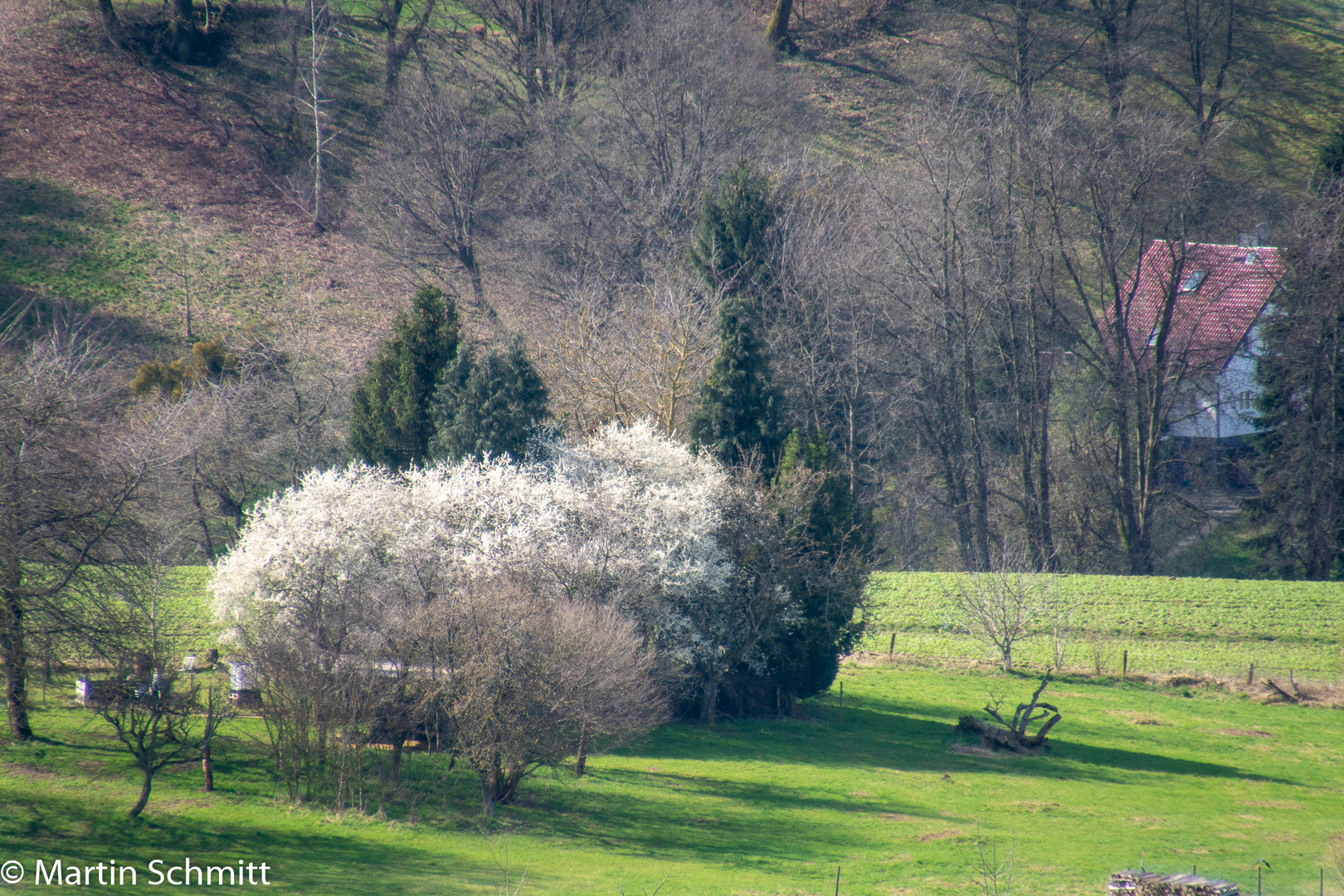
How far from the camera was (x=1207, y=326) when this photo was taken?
57.9m

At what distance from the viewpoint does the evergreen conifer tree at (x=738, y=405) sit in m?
35.3

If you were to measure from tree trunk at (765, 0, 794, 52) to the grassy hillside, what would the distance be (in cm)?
6760

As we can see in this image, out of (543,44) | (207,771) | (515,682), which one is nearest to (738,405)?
(515,682)

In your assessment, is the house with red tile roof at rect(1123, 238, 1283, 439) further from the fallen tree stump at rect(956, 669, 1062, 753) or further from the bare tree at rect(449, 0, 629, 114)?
the bare tree at rect(449, 0, 629, 114)

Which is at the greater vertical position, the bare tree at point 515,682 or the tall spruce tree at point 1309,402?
the tall spruce tree at point 1309,402

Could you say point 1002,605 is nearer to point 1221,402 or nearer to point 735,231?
point 735,231

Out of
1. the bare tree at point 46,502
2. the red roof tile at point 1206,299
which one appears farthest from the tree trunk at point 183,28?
the red roof tile at point 1206,299

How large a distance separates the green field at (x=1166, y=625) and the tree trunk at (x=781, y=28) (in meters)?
56.5

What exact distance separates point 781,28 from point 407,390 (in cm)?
6214

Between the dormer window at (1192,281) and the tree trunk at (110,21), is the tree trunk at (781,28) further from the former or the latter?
the tree trunk at (110,21)

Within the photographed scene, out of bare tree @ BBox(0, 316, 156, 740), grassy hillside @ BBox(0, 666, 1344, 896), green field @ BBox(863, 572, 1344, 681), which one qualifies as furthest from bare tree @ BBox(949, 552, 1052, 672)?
bare tree @ BBox(0, 316, 156, 740)

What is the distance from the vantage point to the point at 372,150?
233 feet

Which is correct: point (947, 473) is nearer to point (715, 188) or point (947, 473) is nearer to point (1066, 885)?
point (715, 188)

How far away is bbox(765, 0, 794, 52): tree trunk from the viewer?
283 feet
